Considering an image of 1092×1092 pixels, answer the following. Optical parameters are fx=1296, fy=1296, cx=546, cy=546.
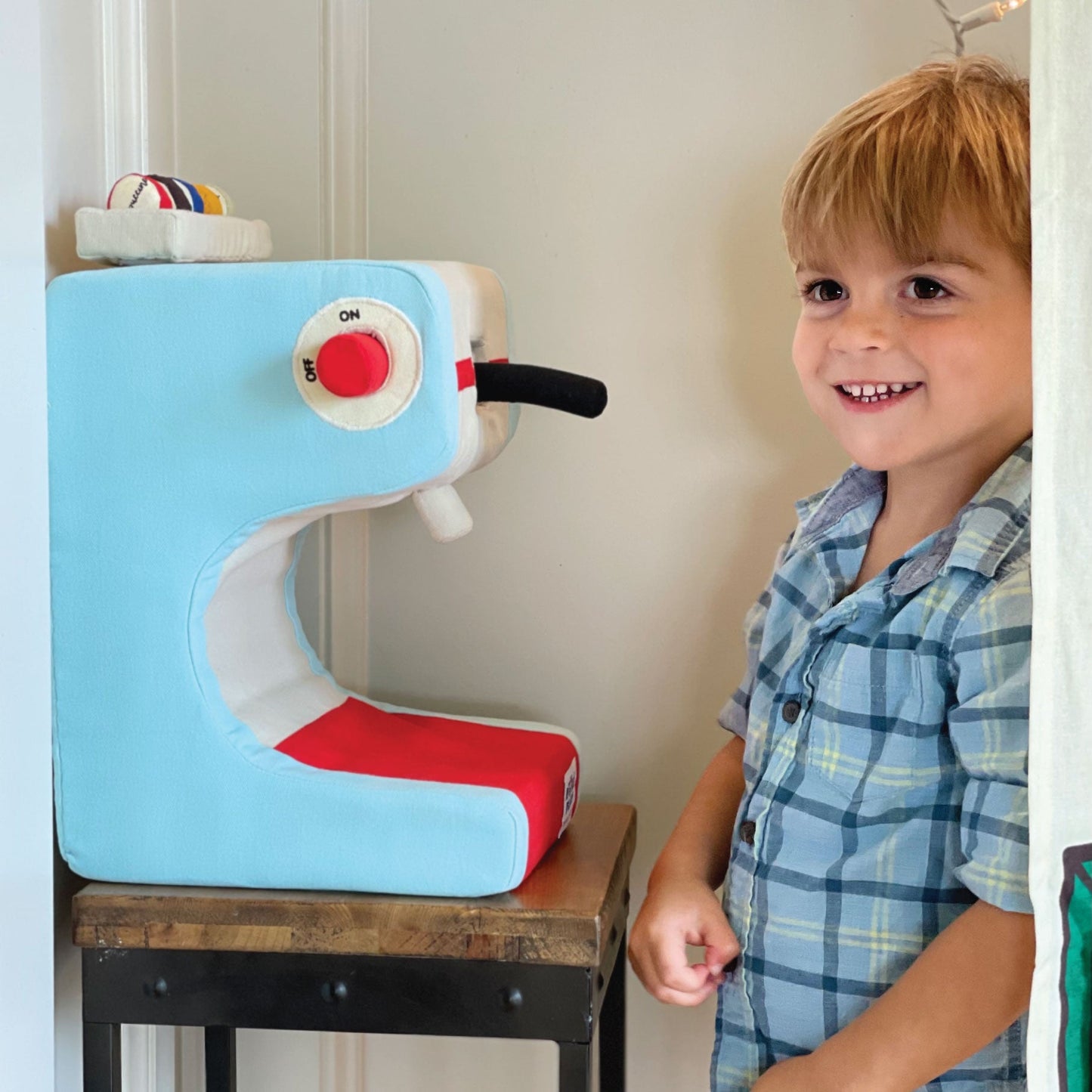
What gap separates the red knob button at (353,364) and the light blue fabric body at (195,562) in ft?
0.10

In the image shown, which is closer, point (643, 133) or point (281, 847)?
point (281, 847)

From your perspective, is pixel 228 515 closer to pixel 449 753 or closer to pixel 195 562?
pixel 195 562

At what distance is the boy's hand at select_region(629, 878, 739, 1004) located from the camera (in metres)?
0.85

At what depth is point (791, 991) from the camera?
819 mm

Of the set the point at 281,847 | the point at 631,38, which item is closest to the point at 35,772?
the point at 281,847

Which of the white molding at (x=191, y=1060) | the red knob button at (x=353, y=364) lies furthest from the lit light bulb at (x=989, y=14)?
the white molding at (x=191, y=1060)

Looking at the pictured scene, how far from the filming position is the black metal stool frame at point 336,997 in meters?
0.82

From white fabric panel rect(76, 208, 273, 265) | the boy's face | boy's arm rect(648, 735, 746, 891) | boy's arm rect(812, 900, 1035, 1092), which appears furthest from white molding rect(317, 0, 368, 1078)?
boy's arm rect(812, 900, 1035, 1092)

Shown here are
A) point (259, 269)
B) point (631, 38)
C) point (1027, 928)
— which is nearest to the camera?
point (1027, 928)

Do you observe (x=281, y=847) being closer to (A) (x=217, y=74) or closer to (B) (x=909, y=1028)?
(B) (x=909, y=1028)

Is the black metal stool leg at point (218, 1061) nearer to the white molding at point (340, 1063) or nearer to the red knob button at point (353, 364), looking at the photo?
the white molding at point (340, 1063)

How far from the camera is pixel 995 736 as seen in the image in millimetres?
722

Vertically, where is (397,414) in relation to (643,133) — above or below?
below

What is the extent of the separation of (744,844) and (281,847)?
0.30 metres
